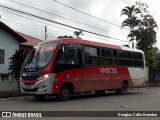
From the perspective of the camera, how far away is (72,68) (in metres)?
19.3

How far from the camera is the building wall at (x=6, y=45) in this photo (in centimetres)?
3057

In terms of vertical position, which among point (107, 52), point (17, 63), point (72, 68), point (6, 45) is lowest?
point (72, 68)

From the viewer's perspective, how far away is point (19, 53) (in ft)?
83.9

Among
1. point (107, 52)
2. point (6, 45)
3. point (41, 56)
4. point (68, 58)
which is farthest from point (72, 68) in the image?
point (6, 45)

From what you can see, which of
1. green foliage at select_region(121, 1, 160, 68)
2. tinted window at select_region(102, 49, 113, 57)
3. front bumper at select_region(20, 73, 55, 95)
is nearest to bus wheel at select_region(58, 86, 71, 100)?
front bumper at select_region(20, 73, 55, 95)

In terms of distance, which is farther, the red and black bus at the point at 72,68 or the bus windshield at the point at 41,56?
the bus windshield at the point at 41,56

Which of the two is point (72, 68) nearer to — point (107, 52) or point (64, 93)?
point (64, 93)

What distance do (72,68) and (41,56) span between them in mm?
1967

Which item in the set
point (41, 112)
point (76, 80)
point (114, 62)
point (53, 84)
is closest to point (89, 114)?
point (41, 112)

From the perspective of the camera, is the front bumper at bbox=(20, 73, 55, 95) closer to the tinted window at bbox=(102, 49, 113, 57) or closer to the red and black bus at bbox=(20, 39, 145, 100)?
the red and black bus at bbox=(20, 39, 145, 100)

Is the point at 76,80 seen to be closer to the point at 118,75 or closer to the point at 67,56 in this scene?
the point at 67,56

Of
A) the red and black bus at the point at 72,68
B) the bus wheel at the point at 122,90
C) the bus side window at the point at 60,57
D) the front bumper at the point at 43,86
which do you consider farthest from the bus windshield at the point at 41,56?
the bus wheel at the point at 122,90

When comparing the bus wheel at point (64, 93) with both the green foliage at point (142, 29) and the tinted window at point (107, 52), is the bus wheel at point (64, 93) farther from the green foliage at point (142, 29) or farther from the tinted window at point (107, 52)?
the green foliage at point (142, 29)

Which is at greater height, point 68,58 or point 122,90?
point 68,58
